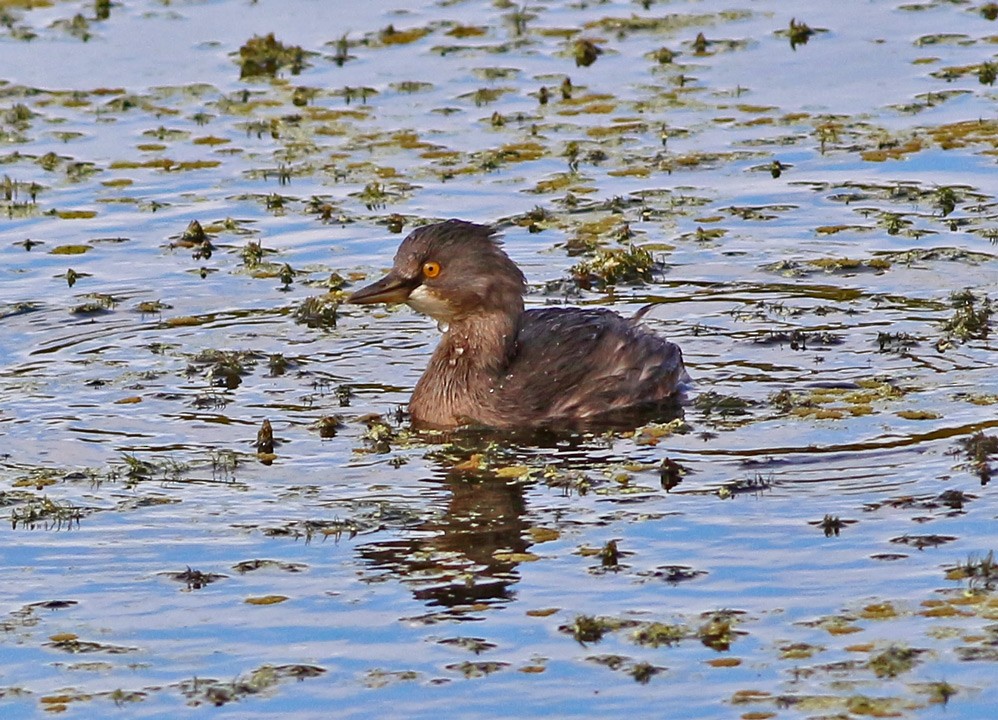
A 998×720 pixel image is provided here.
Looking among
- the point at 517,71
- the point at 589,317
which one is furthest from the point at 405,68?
the point at 589,317

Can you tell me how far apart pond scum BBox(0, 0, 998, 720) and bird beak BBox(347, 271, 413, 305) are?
615mm

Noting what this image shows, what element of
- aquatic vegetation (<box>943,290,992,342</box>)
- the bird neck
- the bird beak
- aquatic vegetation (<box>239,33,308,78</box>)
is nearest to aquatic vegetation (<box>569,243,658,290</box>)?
the bird neck

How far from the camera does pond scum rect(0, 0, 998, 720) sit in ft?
30.1

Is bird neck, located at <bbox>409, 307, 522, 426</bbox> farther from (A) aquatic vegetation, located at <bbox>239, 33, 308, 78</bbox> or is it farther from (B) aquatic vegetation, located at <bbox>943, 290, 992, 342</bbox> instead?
(A) aquatic vegetation, located at <bbox>239, 33, 308, 78</bbox>

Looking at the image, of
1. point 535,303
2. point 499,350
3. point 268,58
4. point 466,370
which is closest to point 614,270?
point 535,303

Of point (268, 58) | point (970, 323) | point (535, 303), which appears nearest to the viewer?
point (970, 323)

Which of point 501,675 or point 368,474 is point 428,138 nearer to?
point 368,474

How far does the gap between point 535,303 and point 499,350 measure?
198 cm

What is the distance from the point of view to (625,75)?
20.6m

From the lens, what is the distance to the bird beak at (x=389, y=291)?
42.6ft

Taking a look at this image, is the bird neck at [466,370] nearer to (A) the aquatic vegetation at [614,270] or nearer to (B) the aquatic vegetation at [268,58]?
(A) the aquatic vegetation at [614,270]

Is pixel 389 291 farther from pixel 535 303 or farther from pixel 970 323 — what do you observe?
pixel 970 323

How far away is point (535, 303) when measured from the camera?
1502 centimetres

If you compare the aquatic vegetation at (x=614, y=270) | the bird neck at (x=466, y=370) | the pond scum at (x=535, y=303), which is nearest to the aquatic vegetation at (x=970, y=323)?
the pond scum at (x=535, y=303)
